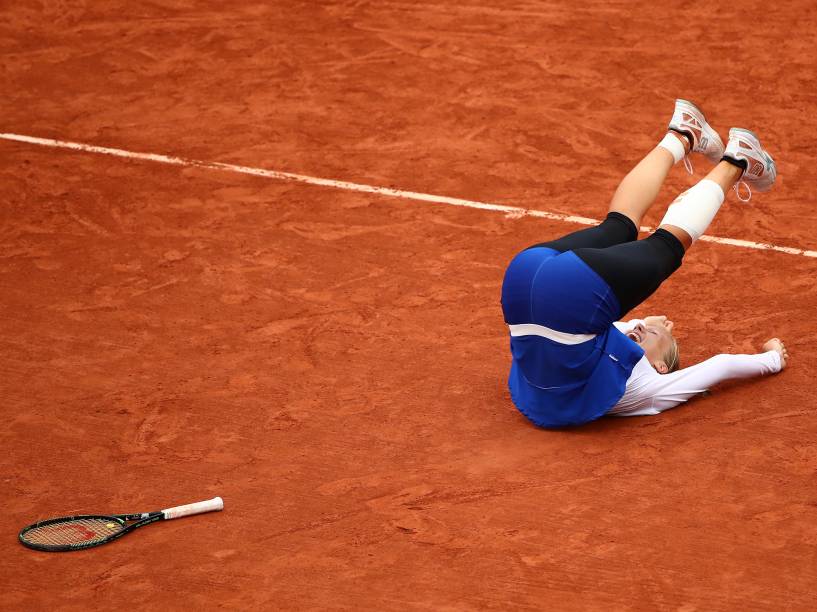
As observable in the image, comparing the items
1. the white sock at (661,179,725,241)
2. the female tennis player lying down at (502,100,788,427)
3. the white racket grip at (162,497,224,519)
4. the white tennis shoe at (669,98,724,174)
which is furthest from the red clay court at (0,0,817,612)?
the white tennis shoe at (669,98,724,174)

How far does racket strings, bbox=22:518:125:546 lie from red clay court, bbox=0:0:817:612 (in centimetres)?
7

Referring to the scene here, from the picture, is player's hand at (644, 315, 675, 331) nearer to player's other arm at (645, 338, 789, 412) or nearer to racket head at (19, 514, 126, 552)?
player's other arm at (645, 338, 789, 412)

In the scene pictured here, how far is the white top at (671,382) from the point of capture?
6.14 meters

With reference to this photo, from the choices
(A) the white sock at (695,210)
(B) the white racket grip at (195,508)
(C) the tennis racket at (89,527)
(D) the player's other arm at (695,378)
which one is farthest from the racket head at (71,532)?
(A) the white sock at (695,210)

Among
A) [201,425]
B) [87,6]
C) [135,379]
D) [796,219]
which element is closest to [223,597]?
[201,425]

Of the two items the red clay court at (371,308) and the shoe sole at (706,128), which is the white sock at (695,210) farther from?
the red clay court at (371,308)

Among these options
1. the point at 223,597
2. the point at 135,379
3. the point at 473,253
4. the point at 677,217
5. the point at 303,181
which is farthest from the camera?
the point at 303,181

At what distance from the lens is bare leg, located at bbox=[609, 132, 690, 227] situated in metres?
6.34

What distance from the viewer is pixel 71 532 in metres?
5.52

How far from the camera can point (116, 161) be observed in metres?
9.46

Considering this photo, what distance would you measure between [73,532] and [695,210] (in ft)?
11.6

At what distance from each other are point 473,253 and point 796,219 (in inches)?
92.0

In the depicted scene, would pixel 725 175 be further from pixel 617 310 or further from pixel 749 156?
pixel 617 310

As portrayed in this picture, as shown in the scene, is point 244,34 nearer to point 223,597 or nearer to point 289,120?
point 289,120
